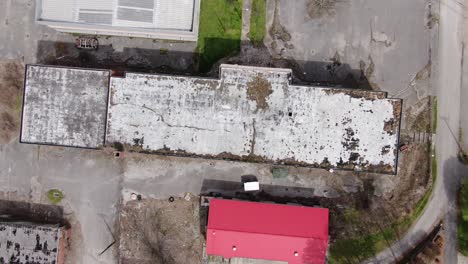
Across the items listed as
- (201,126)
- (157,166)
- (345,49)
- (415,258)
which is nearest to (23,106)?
(157,166)

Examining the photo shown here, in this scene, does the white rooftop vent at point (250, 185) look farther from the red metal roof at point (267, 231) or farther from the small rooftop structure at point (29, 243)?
the small rooftop structure at point (29, 243)

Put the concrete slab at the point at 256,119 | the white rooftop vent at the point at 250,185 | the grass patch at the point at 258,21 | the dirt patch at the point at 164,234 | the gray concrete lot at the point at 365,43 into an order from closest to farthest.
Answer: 1. the concrete slab at the point at 256,119
2. the white rooftop vent at the point at 250,185
3. the gray concrete lot at the point at 365,43
4. the grass patch at the point at 258,21
5. the dirt patch at the point at 164,234

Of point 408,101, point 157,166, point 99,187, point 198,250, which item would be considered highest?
point 408,101

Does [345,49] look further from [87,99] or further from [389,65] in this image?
[87,99]

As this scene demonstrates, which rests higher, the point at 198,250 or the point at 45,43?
the point at 45,43

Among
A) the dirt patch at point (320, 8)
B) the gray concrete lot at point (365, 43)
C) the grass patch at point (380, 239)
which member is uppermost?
the dirt patch at point (320, 8)

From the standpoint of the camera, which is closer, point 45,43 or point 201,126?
point 201,126

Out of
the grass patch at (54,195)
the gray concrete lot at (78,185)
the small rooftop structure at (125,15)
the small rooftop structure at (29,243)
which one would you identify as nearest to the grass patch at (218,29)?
the small rooftop structure at (125,15)

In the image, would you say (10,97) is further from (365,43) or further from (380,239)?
(380,239)
